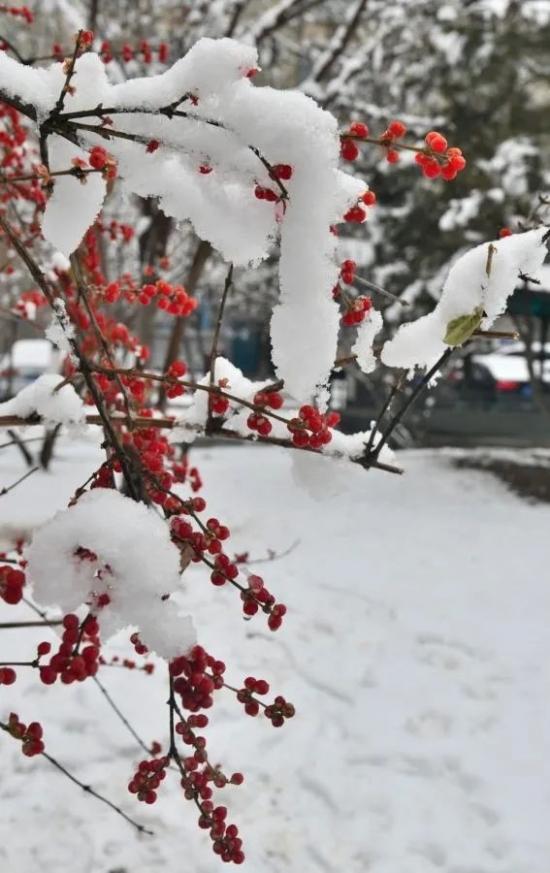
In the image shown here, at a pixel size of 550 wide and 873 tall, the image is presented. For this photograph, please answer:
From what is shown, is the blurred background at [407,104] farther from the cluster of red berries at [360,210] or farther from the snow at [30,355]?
the snow at [30,355]

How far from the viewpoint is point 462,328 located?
1167mm

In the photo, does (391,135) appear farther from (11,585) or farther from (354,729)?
(354,729)

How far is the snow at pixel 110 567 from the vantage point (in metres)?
1.23

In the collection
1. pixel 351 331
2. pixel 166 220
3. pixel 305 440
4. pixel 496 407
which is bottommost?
pixel 496 407

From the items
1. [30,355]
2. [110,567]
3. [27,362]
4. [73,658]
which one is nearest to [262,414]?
[110,567]

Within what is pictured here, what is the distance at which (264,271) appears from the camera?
14.1m

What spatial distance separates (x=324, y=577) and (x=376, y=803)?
218 centimetres

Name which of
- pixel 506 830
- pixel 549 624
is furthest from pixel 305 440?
pixel 549 624

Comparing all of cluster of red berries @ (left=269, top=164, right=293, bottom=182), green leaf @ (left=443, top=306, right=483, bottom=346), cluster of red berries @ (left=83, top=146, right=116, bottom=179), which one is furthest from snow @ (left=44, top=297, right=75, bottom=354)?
green leaf @ (left=443, top=306, right=483, bottom=346)

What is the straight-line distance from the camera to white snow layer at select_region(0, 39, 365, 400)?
1.25 m

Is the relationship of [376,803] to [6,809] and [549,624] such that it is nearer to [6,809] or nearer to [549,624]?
[6,809]

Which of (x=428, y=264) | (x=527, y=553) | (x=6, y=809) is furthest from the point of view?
(x=428, y=264)

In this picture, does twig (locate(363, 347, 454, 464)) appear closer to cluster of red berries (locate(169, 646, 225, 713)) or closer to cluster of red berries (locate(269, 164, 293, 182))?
cluster of red berries (locate(269, 164, 293, 182))

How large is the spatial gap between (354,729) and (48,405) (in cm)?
242
